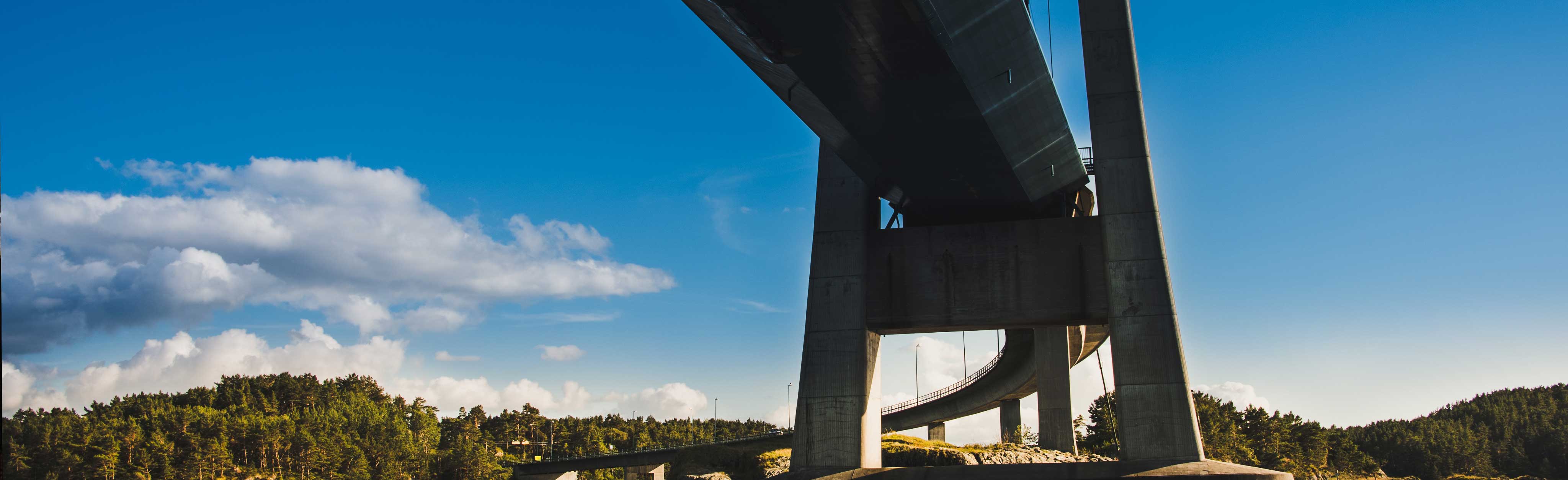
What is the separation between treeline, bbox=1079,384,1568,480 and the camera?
191 ft

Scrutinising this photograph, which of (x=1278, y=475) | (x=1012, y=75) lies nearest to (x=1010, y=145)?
(x=1012, y=75)

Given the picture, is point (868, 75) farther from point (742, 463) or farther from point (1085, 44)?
point (742, 463)

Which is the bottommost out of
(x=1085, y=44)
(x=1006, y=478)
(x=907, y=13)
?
(x=1006, y=478)

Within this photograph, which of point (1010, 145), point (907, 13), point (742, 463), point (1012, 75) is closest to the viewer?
point (907, 13)

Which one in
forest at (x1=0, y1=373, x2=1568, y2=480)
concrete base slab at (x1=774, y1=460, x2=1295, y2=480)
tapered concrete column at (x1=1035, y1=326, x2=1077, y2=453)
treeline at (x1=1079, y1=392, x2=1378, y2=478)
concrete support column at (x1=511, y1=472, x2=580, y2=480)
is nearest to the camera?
concrete base slab at (x1=774, y1=460, x2=1295, y2=480)

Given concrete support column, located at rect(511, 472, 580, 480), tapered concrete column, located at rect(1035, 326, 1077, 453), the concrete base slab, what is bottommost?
the concrete base slab

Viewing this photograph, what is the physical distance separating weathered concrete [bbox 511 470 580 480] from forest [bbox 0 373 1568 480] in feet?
9.25

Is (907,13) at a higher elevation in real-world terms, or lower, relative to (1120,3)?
lower

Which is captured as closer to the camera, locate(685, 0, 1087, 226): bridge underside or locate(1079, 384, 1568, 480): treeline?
locate(685, 0, 1087, 226): bridge underside

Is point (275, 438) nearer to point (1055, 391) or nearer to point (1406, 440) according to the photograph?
point (1055, 391)

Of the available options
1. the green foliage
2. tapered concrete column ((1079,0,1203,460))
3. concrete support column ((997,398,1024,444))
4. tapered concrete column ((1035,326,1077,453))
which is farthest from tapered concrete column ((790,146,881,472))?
the green foliage

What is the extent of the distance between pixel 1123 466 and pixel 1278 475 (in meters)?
3.42

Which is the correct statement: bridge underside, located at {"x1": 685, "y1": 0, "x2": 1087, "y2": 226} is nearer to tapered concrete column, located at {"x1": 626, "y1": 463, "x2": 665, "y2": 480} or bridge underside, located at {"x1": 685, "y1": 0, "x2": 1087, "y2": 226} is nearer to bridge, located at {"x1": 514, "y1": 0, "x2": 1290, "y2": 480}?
bridge, located at {"x1": 514, "y1": 0, "x2": 1290, "y2": 480}

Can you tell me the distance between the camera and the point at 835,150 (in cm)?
2227
